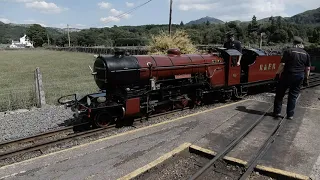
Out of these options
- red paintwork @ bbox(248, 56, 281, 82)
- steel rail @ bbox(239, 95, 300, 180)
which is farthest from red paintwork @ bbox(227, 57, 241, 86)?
steel rail @ bbox(239, 95, 300, 180)

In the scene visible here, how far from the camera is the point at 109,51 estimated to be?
5269cm

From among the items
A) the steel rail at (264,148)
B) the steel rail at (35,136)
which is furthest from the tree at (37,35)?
the steel rail at (264,148)

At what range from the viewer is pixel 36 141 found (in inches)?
314

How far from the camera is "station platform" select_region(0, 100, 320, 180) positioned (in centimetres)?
577

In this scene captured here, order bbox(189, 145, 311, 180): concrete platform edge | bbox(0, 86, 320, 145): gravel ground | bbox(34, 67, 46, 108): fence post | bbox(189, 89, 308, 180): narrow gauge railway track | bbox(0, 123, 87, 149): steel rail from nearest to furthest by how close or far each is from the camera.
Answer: bbox(189, 145, 311, 180): concrete platform edge
bbox(189, 89, 308, 180): narrow gauge railway track
bbox(0, 123, 87, 149): steel rail
bbox(0, 86, 320, 145): gravel ground
bbox(34, 67, 46, 108): fence post

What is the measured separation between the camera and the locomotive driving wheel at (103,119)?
28.1ft

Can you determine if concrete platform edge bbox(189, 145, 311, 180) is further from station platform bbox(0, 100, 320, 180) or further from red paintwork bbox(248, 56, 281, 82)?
red paintwork bbox(248, 56, 281, 82)

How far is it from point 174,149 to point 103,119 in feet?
9.79

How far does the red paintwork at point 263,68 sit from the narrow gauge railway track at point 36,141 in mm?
7245

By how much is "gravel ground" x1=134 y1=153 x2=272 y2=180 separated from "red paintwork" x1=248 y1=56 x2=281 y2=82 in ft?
25.6

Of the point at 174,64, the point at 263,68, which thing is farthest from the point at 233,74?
the point at 174,64

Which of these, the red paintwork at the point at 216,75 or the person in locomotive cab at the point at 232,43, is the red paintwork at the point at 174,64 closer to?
the red paintwork at the point at 216,75

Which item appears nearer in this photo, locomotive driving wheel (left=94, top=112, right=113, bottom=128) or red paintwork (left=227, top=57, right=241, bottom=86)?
locomotive driving wheel (left=94, top=112, right=113, bottom=128)

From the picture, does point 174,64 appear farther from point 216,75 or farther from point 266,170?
point 266,170
